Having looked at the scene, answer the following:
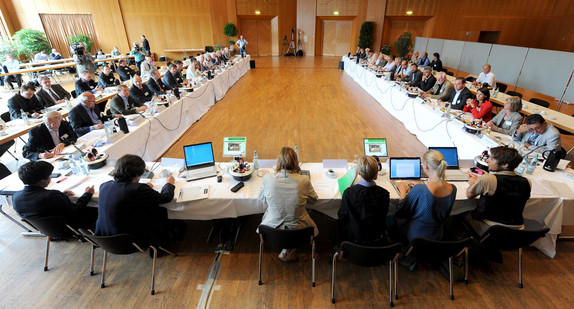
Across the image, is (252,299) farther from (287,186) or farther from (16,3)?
(16,3)

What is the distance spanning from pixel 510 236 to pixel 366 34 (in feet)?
52.9

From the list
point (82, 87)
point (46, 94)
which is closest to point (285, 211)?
point (46, 94)

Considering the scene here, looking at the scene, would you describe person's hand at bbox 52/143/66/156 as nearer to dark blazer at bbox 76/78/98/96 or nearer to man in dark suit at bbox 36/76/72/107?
man in dark suit at bbox 36/76/72/107

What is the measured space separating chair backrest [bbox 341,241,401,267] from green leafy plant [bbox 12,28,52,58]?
18.3 meters

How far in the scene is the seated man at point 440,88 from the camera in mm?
5965

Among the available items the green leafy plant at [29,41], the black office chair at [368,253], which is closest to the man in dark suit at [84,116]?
the black office chair at [368,253]

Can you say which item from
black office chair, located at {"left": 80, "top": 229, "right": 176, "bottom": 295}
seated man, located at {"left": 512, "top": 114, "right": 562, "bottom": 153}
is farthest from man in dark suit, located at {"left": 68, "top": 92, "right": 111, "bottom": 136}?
seated man, located at {"left": 512, "top": 114, "right": 562, "bottom": 153}

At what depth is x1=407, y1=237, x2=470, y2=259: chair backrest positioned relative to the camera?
81.0 inches

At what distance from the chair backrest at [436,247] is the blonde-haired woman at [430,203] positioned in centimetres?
17

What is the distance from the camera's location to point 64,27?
14.9 meters

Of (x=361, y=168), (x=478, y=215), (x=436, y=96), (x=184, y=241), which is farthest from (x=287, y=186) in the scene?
(x=436, y=96)

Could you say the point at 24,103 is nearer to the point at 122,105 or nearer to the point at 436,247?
the point at 122,105

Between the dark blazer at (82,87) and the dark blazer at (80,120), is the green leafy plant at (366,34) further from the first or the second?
the dark blazer at (80,120)

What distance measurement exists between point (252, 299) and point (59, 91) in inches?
302
